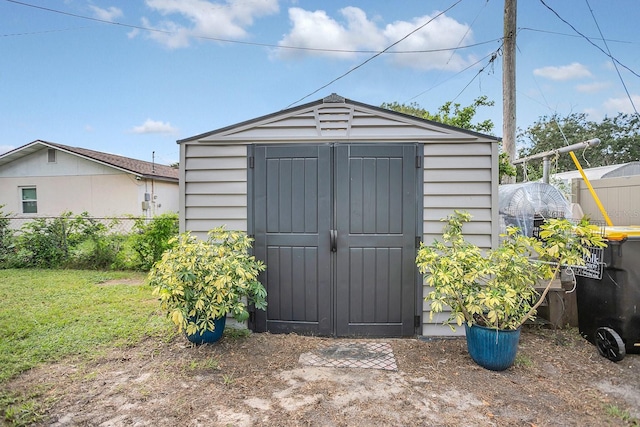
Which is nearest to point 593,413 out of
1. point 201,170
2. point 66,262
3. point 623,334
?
point 623,334

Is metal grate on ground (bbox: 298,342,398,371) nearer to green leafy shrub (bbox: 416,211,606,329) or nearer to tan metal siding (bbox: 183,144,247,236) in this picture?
green leafy shrub (bbox: 416,211,606,329)

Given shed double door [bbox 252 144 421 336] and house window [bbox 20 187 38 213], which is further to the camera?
house window [bbox 20 187 38 213]

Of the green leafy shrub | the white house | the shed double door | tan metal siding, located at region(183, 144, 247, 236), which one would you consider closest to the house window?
the white house

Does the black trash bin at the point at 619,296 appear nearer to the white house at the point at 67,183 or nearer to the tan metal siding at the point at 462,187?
the tan metal siding at the point at 462,187

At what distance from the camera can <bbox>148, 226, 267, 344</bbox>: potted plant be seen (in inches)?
102

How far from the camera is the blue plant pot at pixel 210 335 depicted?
9.38ft

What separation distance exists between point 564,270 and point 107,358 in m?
4.24

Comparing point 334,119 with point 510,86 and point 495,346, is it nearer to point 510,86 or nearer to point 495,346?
point 495,346

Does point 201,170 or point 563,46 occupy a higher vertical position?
point 563,46

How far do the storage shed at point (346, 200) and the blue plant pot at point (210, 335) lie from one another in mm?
465

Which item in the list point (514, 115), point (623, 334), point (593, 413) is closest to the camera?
point (593, 413)

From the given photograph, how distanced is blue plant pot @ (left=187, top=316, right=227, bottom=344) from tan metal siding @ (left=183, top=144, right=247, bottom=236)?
86cm

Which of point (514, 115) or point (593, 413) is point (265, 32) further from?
point (593, 413)

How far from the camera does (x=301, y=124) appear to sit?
3.13m
